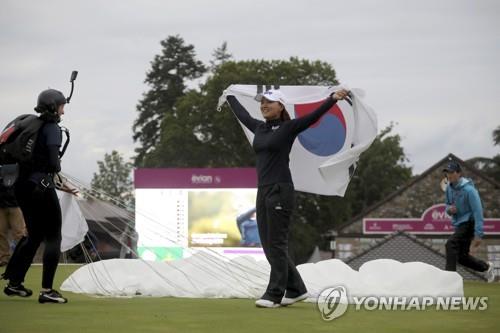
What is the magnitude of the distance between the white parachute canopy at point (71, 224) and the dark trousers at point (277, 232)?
131 inches

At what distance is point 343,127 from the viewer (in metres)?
12.1

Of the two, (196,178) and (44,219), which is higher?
(196,178)

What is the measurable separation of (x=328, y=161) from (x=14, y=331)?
553 cm

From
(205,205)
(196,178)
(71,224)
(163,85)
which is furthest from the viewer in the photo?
(163,85)

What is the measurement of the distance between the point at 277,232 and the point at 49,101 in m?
2.70

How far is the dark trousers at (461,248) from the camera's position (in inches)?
508

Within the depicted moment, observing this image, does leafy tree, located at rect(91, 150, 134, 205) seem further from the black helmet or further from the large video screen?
the black helmet

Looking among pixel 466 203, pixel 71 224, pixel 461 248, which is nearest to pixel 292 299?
pixel 71 224

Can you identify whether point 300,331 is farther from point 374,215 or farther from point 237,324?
point 374,215

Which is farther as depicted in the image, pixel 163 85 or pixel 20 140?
pixel 163 85

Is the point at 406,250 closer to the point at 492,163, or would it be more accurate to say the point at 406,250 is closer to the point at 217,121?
the point at 217,121

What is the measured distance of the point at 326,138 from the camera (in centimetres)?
1209

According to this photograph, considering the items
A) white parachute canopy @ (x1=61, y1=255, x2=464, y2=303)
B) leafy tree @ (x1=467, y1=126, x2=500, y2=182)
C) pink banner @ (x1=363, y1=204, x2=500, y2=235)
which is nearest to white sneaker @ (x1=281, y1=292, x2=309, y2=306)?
white parachute canopy @ (x1=61, y1=255, x2=464, y2=303)

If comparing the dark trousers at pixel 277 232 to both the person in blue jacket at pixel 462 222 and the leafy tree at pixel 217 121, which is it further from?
the leafy tree at pixel 217 121
